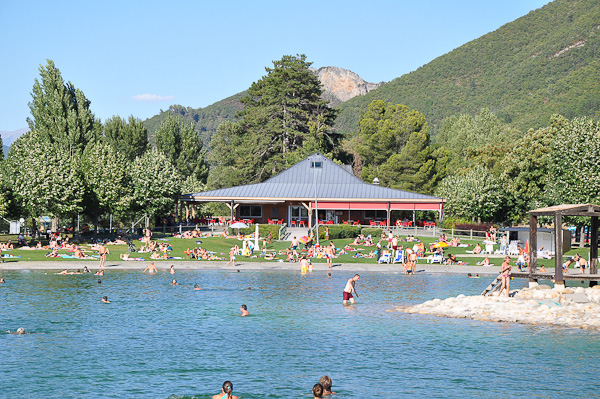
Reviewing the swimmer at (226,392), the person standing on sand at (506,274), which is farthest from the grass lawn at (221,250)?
the swimmer at (226,392)

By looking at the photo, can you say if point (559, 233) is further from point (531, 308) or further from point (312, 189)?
point (312, 189)

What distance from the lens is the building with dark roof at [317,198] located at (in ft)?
205

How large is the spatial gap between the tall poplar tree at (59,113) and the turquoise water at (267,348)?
3501 cm

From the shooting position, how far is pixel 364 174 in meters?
87.1

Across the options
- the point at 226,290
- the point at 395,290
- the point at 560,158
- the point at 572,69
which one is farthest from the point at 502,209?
the point at 572,69

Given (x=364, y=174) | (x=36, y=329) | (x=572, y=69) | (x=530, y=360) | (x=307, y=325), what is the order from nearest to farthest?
(x=530, y=360) < (x=36, y=329) < (x=307, y=325) < (x=364, y=174) < (x=572, y=69)

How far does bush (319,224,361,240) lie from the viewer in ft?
177

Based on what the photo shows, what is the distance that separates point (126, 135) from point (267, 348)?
72321 millimetres

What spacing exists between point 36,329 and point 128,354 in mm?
4721

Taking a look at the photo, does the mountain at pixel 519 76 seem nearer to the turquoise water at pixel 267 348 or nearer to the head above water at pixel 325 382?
the turquoise water at pixel 267 348

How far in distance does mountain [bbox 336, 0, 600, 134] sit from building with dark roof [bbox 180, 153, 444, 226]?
166 feet

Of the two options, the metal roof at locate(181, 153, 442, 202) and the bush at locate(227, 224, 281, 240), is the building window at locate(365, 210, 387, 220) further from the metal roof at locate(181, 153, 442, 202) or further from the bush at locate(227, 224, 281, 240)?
the bush at locate(227, 224, 281, 240)

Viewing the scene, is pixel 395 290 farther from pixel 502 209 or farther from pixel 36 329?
pixel 502 209

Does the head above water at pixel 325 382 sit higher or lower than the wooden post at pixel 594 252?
lower
